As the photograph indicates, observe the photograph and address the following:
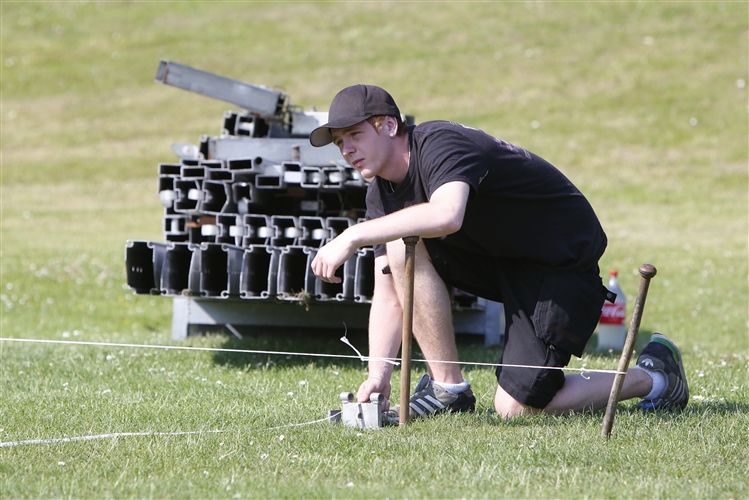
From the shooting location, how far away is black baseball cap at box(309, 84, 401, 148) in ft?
12.6

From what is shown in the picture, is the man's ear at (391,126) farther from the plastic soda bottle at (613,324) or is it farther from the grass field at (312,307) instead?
the plastic soda bottle at (613,324)

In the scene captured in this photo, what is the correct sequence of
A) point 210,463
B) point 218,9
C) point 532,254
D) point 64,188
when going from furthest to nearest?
point 218,9 < point 64,188 < point 532,254 < point 210,463

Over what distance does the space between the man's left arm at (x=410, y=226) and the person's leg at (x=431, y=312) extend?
0.55 meters

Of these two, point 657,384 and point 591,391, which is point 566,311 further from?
point 657,384

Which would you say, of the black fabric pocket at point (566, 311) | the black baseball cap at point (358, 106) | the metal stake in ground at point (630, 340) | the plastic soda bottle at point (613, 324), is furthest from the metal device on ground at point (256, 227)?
the metal stake in ground at point (630, 340)

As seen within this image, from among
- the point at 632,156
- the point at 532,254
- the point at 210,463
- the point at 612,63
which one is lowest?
the point at 210,463

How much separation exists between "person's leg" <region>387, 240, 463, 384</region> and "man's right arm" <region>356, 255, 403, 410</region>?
0.07m

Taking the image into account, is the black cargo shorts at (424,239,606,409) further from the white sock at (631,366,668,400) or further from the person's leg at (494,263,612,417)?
the white sock at (631,366,668,400)

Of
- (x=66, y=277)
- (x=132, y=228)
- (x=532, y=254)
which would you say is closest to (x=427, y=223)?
(x=532, y=254)

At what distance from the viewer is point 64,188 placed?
18172mm

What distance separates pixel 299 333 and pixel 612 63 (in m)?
18.6

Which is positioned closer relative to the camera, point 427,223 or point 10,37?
point 427,223

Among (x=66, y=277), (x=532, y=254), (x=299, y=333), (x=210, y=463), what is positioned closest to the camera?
(x=210, y=463)

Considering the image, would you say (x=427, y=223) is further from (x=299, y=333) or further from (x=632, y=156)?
(x=632, y=156)
